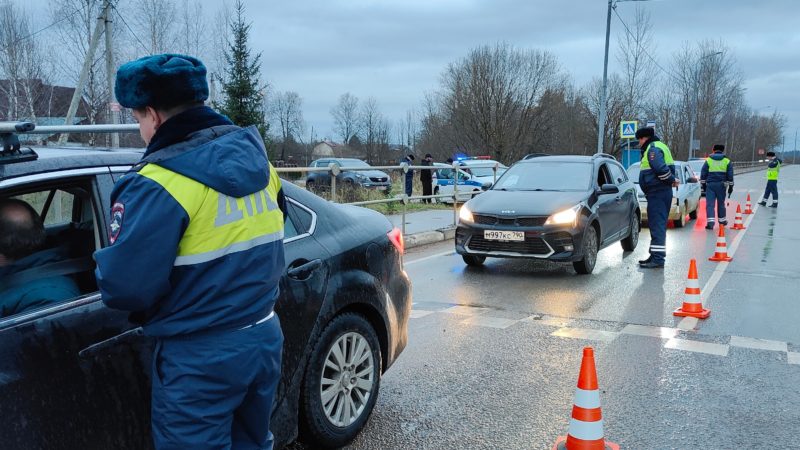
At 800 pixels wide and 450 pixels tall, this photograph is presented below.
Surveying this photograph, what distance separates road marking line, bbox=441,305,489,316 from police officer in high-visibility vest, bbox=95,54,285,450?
15.3ft

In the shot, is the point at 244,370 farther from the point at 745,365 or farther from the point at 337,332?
the point at 745,365

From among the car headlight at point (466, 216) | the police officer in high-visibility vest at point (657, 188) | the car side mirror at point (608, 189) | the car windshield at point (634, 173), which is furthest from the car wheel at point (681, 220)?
the car headlight at point (466, 216)

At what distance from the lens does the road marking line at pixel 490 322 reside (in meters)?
6.15

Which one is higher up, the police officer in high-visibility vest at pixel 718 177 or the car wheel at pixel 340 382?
the police officer in high-visibility vest at pixel 718 177

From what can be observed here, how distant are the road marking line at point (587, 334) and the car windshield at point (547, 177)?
11.8 ft

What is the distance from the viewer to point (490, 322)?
6.27 metres

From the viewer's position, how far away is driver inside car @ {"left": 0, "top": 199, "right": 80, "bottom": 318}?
2.31 meters

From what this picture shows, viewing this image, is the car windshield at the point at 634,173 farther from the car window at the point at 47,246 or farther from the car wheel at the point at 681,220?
the car window at the point at 47,246

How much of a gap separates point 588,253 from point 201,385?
7378 mm

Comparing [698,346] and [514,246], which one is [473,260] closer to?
[514,246]

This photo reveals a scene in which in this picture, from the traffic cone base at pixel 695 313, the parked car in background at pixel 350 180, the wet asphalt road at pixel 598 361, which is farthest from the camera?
the parked car in background at pixel 350 180

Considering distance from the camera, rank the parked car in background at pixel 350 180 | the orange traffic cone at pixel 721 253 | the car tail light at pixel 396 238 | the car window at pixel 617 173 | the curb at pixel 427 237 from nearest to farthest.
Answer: the car tail light at pixel 396 238
the parked car in background at pixel 350 180
the orange traffic cone at pixel 721 253
the car window at pixel 617 173
the curb at pixel 427 237

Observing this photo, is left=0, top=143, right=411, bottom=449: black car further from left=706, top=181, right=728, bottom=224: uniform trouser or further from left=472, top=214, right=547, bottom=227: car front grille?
left=706, top=181, right=728, bottom=224: uniform trouser

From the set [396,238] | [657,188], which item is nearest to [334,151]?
[657,188]
